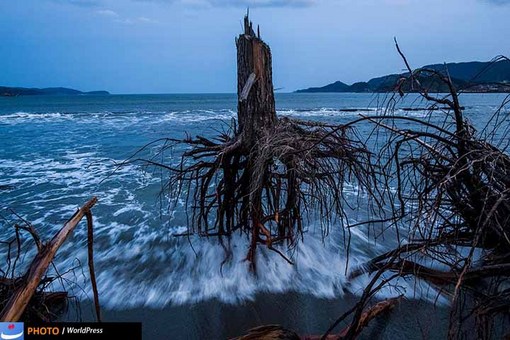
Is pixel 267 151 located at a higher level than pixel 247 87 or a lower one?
lower

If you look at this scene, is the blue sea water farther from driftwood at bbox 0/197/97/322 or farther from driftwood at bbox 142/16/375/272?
driftwood at bbox 0/197/97/322

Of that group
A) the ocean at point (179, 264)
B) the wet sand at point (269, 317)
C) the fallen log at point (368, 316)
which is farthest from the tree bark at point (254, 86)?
the fallen log at point (368, 316)

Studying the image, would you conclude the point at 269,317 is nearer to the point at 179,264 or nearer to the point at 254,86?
the point at 179,264

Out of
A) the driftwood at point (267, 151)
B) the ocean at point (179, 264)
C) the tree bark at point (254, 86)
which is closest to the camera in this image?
the driftwood at point (267, 151)

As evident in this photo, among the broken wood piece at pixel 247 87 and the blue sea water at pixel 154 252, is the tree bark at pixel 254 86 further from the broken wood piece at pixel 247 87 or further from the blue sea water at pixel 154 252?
the blue sea water at pixel 154 252

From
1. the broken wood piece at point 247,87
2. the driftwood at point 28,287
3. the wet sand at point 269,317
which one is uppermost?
the broken wood piece at point 247,87

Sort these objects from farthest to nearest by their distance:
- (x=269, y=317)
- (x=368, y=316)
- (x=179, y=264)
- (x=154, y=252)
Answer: (x=154, y=252), (x=179, y=264), (x=269, y=317), (x=368, y=316)

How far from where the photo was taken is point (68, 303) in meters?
4.95

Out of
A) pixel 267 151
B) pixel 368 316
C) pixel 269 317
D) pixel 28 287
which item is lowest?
pixel 269 317

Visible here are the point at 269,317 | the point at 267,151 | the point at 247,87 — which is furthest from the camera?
the point at 247,87

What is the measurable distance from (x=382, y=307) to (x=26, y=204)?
9687 millimetres

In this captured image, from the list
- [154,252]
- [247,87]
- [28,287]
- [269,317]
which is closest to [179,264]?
[154,252]

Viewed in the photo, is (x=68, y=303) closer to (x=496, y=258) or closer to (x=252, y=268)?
(x=252, y=268)

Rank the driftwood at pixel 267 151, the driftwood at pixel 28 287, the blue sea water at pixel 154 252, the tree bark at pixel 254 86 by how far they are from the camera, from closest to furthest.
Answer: the driftwood at pixel 28 287, the driftwood at pixel 267 151, the tree bark at pixel 254 86, the blue sea water at pixel 154 252
